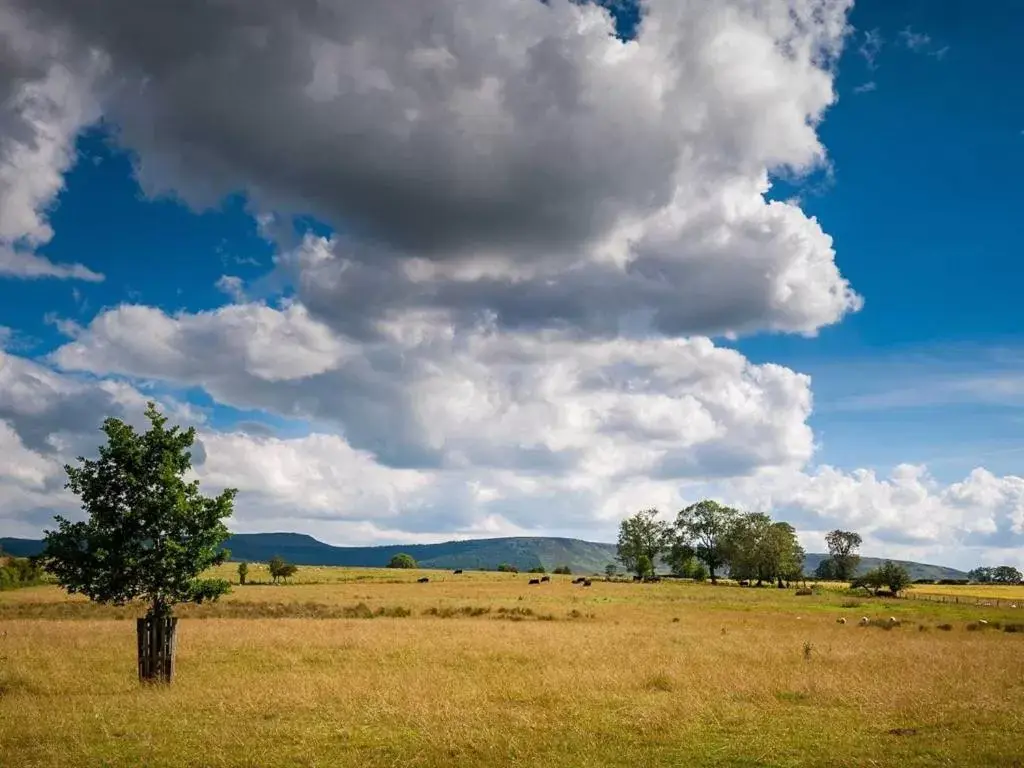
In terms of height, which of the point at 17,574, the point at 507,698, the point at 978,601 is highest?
the point at 507,698

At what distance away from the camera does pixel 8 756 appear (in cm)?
1395

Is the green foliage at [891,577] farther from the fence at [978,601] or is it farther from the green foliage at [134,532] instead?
the green foliage at [134,532]

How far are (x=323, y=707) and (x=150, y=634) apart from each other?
23.6 ft

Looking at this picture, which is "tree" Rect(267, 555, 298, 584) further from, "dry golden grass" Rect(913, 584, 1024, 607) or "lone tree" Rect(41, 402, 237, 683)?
"dry golden grass" Rect(913, 584, 1024, 607)

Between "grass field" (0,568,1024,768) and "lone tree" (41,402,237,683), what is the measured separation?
2313mm

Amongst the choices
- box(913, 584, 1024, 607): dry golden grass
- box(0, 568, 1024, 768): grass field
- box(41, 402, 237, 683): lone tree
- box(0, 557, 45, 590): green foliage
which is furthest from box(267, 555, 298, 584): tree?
box(913, 584, 1024, 607): dry golden grass

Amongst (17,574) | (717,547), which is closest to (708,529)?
(717,547)

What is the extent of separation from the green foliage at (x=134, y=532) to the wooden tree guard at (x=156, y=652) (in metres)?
0.70

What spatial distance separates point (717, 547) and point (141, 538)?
133 metres

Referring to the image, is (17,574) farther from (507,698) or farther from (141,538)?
(507,698)

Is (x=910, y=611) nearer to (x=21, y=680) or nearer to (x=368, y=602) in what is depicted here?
(x=368, y=602)

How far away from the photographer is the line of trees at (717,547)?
130375 millimetres

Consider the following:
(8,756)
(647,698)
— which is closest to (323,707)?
(8,756)

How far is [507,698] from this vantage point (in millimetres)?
20234
